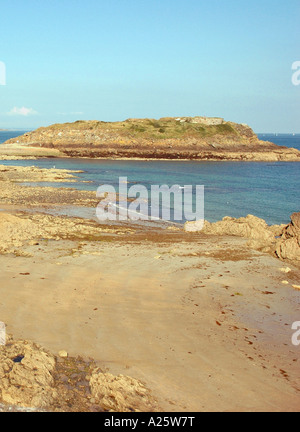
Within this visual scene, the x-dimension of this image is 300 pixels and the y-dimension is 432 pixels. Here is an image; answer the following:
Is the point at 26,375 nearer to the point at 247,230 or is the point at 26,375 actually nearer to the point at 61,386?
the point at 61,386

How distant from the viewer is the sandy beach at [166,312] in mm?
5906

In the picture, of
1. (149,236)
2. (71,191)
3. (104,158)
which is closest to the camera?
(149,236)

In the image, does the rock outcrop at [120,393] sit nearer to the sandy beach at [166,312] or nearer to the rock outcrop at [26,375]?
the sandy beach at [166,312]

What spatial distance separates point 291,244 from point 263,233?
9.95 feet

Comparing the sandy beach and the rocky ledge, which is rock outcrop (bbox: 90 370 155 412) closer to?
the sandy beach

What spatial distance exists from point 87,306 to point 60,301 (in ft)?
2.01

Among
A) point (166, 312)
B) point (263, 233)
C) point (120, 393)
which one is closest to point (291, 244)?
point (263, 233)

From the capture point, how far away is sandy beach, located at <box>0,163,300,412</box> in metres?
5.91

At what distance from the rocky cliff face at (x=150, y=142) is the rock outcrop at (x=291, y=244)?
66.7m

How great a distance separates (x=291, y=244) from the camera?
43.4ft

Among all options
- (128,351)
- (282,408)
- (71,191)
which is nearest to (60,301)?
(128,351)

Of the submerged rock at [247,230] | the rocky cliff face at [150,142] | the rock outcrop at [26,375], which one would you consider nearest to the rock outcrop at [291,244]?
the submerged rock at [247,230]
